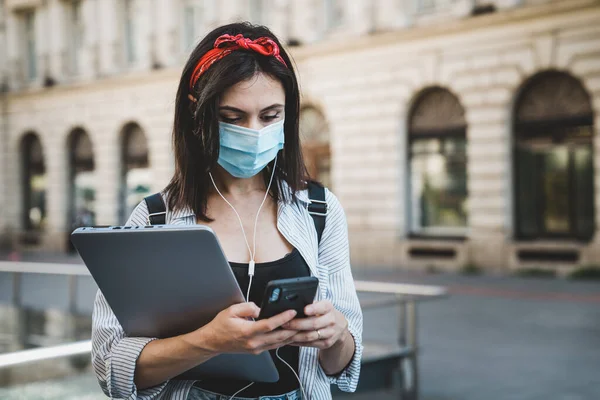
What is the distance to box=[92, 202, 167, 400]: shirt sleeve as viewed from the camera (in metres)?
1.94

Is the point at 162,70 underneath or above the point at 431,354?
above

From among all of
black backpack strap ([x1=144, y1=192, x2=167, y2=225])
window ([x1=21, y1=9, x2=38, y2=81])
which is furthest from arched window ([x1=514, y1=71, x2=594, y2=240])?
window ([x1=21, y1=9, x2=38, y2=81])

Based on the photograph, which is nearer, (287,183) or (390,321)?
(287,183)

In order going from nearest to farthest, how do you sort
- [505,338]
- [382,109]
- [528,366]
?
[528,366] < [505,338] < [382,109]

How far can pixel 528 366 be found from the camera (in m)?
7.86

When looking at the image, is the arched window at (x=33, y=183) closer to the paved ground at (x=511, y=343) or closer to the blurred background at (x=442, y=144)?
the blurred background at (x=442, y=144)

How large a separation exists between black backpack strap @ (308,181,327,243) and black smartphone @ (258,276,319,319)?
472mm

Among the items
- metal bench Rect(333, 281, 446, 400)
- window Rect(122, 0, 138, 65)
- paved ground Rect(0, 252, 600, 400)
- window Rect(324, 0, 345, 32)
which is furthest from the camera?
window Rect(122, 0, 138, 65)

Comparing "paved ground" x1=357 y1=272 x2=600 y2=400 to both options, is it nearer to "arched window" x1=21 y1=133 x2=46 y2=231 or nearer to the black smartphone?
the black smartphone

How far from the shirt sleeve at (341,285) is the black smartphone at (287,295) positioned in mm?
428

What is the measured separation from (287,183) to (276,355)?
0.53 metres

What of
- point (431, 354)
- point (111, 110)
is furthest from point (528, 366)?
point (111, 110)

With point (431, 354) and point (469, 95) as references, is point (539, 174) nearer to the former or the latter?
point (469, 95)

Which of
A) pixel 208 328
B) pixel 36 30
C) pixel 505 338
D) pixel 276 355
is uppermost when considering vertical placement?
pixel 36 30
